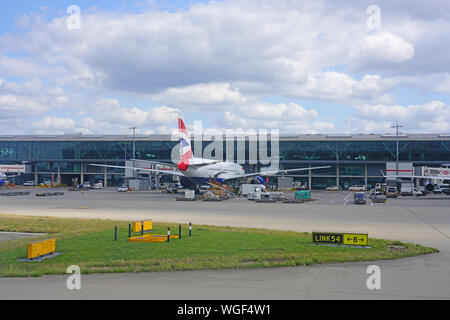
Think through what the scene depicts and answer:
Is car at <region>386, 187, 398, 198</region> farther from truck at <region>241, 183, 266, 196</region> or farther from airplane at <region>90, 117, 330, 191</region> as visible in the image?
truck at <region>241, 183, 266, 196</region>

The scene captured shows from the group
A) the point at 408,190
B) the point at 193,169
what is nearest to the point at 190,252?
the point at 193,169

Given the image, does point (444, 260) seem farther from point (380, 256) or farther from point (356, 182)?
point (356, 182)

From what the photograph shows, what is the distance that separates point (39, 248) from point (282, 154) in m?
99.9

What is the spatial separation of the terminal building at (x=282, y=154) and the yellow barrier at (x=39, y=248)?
93195 mm

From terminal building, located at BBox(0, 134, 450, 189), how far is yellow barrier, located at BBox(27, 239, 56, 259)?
93.2 meters

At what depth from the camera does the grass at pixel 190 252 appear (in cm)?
1911

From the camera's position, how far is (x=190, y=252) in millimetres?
22188

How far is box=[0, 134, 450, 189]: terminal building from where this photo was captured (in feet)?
358

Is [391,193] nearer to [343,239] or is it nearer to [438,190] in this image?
[438,190]

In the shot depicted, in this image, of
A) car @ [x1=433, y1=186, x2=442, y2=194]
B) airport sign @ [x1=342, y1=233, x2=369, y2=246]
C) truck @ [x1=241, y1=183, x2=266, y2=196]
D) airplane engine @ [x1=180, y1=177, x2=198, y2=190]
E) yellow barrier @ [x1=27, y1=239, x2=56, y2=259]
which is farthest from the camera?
car @ [x1=433, y1=186, x2=442, y2=194]

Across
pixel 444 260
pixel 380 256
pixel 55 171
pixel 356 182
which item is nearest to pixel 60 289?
pixel 380 256

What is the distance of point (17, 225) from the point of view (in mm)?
34094

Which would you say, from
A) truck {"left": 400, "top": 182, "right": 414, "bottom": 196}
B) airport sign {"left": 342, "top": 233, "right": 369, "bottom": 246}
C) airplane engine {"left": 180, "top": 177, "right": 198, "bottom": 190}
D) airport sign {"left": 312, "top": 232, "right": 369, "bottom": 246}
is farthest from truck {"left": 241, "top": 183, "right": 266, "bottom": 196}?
airport sign {"left": 342, "top": 233, "right": 369, "bottom": 246}
